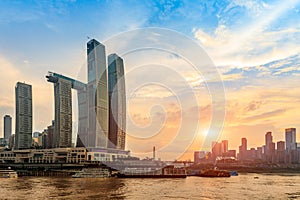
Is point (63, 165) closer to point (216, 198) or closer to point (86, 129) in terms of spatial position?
point (86, 129)

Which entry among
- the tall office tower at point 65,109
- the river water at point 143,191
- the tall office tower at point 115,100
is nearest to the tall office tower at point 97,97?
the tall office tower at point 65,109

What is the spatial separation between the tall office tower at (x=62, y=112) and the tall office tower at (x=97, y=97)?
64.7 feet

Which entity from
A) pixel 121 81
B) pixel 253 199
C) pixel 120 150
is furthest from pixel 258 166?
pixel 253 199

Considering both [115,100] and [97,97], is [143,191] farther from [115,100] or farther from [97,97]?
[115,100]

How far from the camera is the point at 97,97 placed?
17375 cm

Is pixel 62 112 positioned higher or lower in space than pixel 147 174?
higher

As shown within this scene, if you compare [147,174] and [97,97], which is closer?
[147,174]

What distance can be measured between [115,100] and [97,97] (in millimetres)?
14590

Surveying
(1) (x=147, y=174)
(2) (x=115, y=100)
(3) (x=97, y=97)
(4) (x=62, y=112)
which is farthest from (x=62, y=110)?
(1) (x=147, y=174)

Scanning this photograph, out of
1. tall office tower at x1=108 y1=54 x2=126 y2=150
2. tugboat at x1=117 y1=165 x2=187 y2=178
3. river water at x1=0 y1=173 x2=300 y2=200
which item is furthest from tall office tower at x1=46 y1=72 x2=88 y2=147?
river water at x1=0 y1=173 x2=300 y2=200

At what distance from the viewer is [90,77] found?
175 metres

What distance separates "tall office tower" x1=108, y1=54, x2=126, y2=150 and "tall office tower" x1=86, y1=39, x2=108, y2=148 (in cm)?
895

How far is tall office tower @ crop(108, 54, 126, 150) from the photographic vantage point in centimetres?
18838

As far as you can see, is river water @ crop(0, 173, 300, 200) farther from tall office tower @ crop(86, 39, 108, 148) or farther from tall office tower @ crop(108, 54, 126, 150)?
tall office tower @ crop(108, 54, 126, 150)
